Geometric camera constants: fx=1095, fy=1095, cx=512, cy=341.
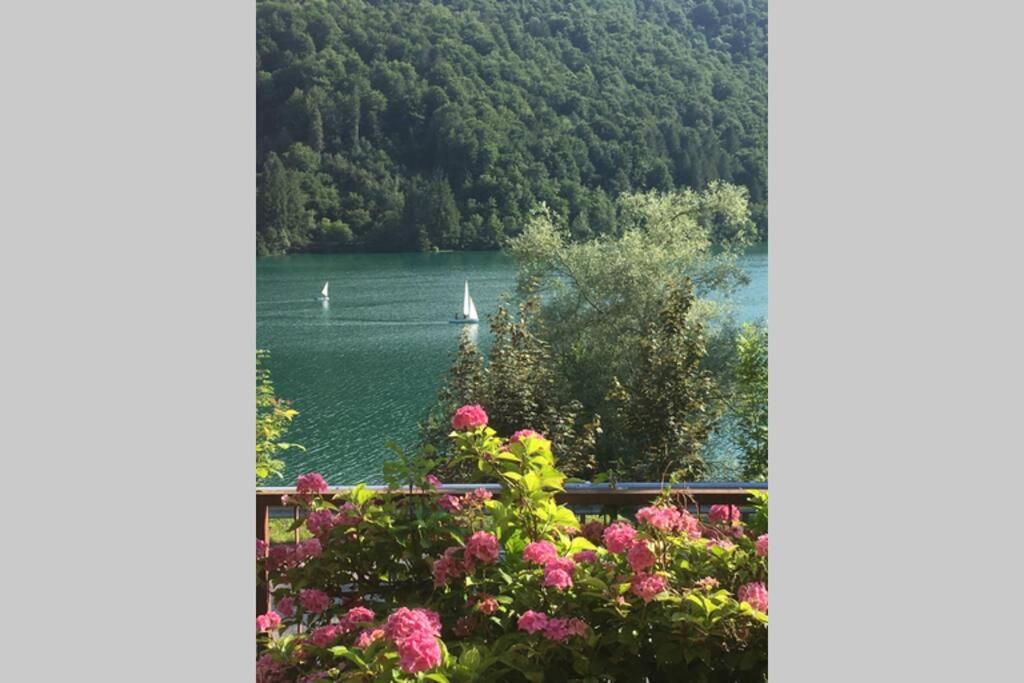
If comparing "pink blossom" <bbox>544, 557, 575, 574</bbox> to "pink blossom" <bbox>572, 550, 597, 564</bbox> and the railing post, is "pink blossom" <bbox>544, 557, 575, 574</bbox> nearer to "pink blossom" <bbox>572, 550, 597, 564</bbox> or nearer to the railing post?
"pink blossom" <bbox>572, 550, 597, 564</bbox>

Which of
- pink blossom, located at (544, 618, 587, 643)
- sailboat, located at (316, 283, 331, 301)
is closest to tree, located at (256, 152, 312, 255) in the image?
sailboat, located at (316, 283, 331, 301)

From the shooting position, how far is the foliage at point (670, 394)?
360cm

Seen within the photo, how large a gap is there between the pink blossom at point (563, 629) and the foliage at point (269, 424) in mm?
1314

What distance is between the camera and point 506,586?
9.69 ft

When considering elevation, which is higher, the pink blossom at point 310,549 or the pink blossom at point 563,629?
the pink blossom at point 310,549

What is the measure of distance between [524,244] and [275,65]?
3.25 feet

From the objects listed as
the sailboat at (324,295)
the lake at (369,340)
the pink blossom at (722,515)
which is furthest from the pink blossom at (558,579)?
the sailboat at (324,295)

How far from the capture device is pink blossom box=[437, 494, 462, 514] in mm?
3197

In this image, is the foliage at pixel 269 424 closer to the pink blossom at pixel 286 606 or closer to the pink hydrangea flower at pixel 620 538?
the pink blossom at pixel 286 606

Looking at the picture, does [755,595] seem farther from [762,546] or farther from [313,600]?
[313,600]

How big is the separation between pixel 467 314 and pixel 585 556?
42.7 inches

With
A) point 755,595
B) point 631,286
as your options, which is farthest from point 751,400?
point 755,595

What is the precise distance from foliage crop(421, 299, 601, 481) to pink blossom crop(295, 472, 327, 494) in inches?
16.1

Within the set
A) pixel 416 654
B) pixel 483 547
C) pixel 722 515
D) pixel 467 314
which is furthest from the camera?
pixel 467 314
